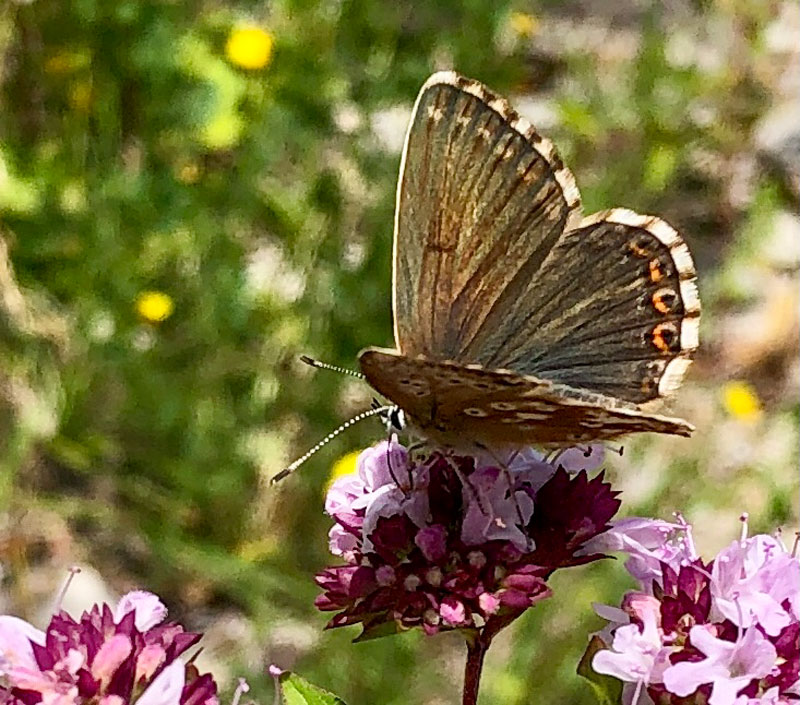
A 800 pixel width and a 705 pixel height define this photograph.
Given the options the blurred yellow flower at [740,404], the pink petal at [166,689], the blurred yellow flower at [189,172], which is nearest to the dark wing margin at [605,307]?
the pink petal at [166,689]

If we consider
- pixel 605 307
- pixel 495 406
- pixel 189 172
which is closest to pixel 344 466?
pixel 189 172

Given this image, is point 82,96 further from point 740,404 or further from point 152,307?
point 740,404

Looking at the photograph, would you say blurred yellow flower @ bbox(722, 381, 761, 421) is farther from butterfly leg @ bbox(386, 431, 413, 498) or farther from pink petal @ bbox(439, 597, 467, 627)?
pink petal @ bbox(439, 597, 467, 627)

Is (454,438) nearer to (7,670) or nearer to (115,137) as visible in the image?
(7,670)

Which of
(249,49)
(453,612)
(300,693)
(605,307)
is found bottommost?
(300,693)

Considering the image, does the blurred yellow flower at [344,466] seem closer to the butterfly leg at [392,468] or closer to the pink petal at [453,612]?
the butterfly leg at [392,468]

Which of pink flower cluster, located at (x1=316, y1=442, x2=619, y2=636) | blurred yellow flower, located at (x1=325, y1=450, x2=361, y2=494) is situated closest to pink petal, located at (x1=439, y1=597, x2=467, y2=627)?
pink flower cluster, located at (x1=316, y1=442, x2=619, y2=636)
